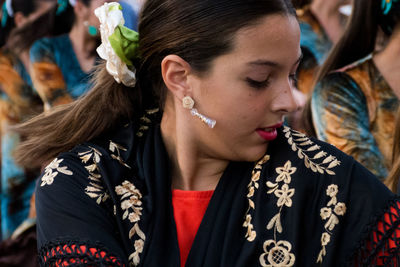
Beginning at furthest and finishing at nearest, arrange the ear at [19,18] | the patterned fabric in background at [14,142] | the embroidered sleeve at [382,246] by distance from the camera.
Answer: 1. the ear at [19,18]
2. the patterned fabric in background at [14,142]
3. the embroidered sleeve at [382,246]

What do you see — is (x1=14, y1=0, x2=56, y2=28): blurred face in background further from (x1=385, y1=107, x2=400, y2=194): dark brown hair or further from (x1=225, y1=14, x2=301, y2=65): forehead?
(x1=225, y1=14, x2=301, y2=65): forehead

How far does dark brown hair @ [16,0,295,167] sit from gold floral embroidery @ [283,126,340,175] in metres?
0.30

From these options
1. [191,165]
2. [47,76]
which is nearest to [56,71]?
[47,76]

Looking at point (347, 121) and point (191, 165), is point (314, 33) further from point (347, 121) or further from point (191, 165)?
point (191, 165)

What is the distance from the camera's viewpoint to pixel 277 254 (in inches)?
56.7

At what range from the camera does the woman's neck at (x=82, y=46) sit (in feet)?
11.0

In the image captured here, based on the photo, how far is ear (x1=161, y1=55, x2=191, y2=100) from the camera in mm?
1568

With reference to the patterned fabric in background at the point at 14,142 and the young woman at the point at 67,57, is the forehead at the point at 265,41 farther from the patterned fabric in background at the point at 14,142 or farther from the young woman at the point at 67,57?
the patterned fabric in background at the point at 14,142

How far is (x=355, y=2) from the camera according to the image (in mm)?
2615

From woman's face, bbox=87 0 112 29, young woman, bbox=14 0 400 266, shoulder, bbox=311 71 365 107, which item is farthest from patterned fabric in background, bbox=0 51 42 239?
young woman, bbox=14 0 400 266

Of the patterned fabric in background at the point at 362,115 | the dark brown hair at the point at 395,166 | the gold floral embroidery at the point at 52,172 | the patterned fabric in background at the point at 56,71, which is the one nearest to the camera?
the gold floral embroidery at the point at 52,172

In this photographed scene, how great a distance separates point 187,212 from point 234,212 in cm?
15

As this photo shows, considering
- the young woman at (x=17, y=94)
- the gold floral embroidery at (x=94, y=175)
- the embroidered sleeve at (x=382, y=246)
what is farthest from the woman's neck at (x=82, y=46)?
the embroidered sleeve at (x=382, y=246)

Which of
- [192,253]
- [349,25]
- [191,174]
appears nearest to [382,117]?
[349,25]
